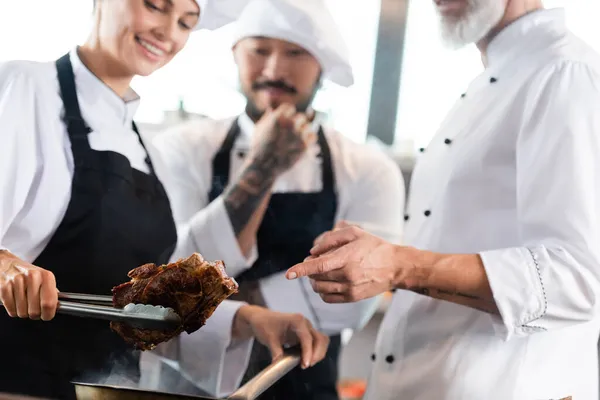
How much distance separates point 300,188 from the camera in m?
2.13

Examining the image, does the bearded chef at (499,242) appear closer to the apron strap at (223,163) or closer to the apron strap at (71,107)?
the apron strap at (223,163)

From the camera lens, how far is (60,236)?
6.82 ft

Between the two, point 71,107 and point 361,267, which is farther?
point 71,107

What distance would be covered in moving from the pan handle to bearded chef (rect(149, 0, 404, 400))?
0.11 meters

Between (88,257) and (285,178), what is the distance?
0.69m

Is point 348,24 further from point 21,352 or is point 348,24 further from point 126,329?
point 21,352

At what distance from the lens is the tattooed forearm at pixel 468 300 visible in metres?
1.62

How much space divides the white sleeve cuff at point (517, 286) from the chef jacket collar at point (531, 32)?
0.59 m

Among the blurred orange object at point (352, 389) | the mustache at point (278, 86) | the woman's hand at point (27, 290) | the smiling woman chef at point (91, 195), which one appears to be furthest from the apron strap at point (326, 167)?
the woman's hand at point (27, 290)

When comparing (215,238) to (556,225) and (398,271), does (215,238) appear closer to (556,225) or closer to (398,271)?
(398,271)

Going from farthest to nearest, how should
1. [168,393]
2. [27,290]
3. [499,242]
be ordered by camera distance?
[27,290]
[499,242]
[168,393]

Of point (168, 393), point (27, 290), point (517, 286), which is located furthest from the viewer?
point (27, 290)

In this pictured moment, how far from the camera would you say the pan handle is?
146cm

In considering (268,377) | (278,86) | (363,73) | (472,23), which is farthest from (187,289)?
(472,23)
